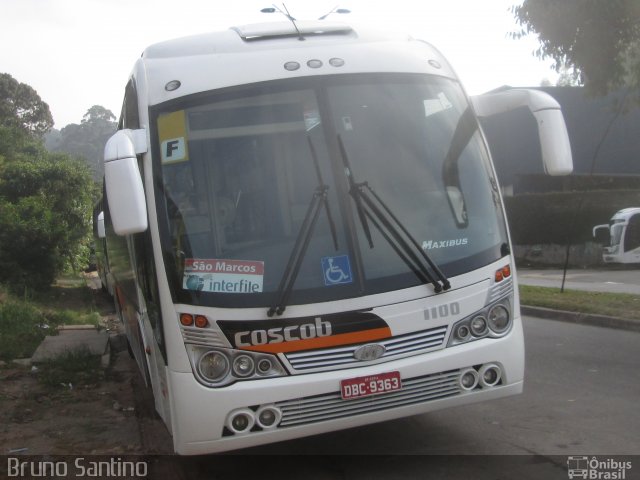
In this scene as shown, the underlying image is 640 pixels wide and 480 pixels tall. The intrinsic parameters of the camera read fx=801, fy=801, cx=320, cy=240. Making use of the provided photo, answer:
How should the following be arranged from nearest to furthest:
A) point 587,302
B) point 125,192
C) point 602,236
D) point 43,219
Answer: point 125,192
point 587,302
point 43,219
point 602,236

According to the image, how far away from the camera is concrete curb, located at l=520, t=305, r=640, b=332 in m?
11.3

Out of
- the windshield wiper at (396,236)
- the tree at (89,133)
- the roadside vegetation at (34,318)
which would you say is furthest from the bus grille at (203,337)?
the tree at (89,133)

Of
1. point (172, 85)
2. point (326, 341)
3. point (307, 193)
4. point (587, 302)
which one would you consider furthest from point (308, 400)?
point (587, 302)

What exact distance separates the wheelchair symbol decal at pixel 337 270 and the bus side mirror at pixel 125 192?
1.15 metres

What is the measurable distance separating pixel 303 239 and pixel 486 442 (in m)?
2.18

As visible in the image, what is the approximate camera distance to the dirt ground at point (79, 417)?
6801 mm

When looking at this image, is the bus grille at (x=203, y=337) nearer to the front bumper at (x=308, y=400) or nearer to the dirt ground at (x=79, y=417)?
the front bumper at (x=308, y=400)

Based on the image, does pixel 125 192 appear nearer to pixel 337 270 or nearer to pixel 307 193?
pixel 307 193

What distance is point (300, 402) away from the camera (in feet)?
16.1

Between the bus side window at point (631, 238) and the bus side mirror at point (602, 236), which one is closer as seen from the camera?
the bus side window at point (631, 238)

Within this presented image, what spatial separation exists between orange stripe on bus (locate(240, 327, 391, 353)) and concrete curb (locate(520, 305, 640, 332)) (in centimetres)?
733

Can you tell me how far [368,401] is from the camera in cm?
504

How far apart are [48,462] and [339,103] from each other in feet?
12.0

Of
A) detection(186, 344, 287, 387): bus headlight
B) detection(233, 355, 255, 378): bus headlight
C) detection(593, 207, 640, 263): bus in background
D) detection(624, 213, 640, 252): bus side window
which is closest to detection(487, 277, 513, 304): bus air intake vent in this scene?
detection(186, 344, 287, 387): bus headlight
